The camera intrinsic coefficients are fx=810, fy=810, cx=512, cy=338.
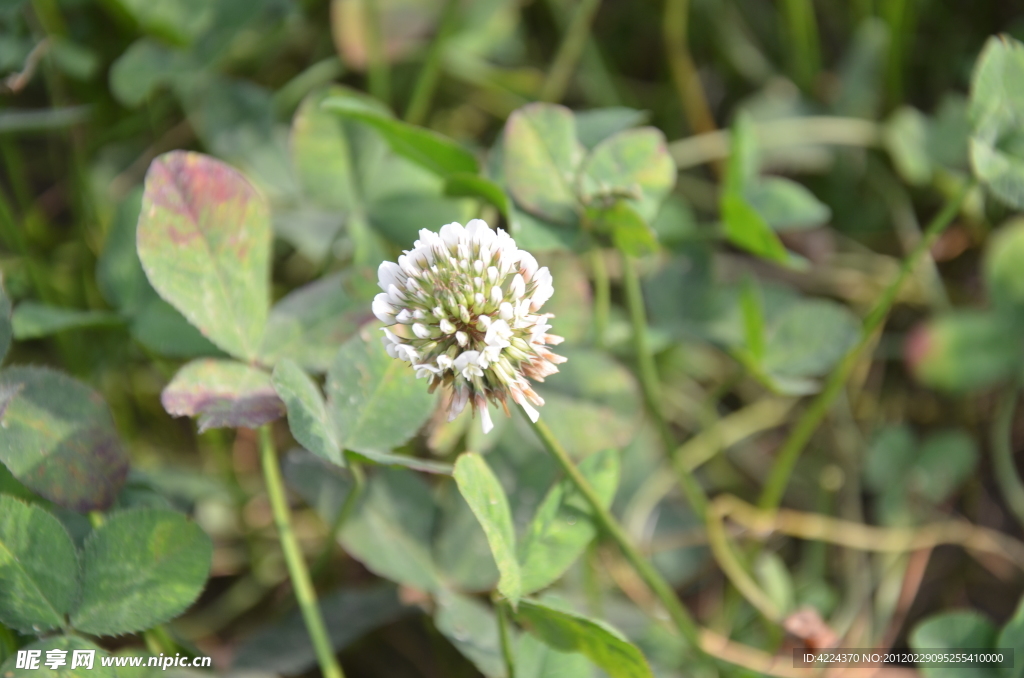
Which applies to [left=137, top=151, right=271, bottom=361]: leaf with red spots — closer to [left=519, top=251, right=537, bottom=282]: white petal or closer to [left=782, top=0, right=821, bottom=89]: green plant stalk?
[left=519, top=251, right=537, bottom=282]: white petal

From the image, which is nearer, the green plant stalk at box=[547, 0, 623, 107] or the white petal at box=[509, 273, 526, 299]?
the white petal at box=[509, 273, 526, 299]

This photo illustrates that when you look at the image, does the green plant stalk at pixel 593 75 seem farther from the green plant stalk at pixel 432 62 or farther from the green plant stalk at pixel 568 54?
the green plant stalk at pixel 432 62

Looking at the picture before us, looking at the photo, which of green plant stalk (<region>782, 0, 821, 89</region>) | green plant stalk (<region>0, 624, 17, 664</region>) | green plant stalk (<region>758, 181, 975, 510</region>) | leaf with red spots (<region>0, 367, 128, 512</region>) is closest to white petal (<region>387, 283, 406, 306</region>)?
leaf with red spots (<region>0, 367, 128, 512</region>)

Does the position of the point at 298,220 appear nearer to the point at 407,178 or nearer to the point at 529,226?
the point at 407,178

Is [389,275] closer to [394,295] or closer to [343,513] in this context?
[394,295]

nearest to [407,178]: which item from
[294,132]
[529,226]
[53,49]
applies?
[294,132]

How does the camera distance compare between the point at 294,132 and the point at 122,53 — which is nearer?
the point at 294,132
